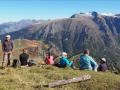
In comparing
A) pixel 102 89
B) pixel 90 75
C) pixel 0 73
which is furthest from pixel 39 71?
pixel 102 89

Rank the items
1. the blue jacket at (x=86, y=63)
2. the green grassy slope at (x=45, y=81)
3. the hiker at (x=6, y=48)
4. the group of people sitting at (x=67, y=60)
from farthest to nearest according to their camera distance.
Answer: the hiker at (x=6, y=48) < the group of people sitting at (x=67, y=60) < the blue jacket at (x=86, y=63) < the green grassy slope at (x=45, y=81)

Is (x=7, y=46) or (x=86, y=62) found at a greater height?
(x=7, y=46)

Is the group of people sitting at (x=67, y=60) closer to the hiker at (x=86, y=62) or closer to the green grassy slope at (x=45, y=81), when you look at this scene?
the hiker at (x=86, y=62)

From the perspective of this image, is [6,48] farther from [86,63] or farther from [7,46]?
[86,63]

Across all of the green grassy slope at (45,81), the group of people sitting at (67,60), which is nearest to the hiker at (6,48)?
the group of people sitting at (67,60)

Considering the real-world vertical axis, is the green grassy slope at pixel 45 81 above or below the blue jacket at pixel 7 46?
below

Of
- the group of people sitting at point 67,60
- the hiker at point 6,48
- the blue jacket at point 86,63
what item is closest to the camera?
the blue jacket at point 86,63

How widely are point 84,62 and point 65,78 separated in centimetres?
541

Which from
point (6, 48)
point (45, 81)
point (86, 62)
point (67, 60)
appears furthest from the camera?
point (6, 48)

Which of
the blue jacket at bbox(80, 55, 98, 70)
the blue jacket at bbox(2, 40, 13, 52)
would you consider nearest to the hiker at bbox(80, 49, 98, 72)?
the blue jacket at bbox(80, 55, 98, 70)

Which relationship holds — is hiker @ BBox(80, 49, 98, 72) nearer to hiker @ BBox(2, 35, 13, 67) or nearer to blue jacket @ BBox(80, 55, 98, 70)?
blue jacket @ BBox(80, 55, 98, 70)

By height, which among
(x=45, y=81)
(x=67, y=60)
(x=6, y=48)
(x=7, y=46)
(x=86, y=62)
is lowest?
(x=67, y=60)

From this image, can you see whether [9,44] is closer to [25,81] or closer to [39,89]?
[25,81]

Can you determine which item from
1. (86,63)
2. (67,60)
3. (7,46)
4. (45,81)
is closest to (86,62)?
(86,63)
